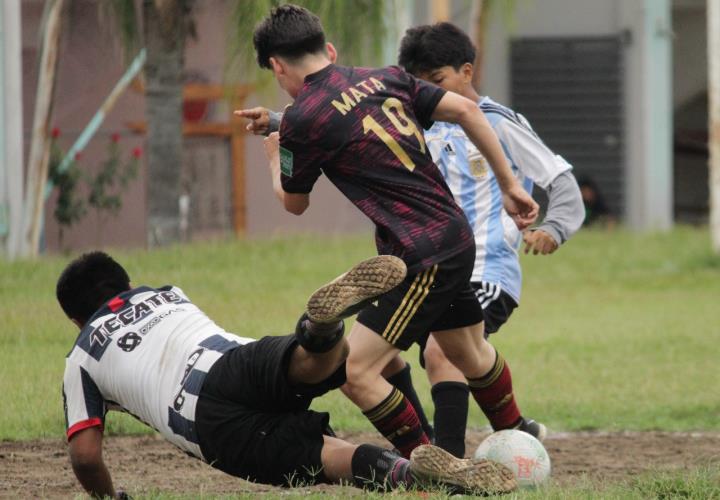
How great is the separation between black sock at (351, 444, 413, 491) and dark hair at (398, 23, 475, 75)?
2137 mm

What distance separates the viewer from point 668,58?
2247 centimetres

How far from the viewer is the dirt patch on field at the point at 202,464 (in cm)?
632

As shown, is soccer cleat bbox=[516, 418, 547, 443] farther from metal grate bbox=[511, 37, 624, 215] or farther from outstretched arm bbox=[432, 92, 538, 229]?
metal grate bbox=[511, 37, 624, 215]

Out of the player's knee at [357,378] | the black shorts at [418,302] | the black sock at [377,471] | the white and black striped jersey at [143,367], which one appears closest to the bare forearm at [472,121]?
the black shorts at [418,302]

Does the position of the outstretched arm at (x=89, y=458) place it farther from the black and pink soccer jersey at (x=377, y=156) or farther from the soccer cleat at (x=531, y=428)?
the soccer cleat at (x=531, y=428)

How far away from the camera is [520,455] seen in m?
5.96

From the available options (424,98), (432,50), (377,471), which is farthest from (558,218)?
(377,471)

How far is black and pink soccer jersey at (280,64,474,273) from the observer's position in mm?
5312

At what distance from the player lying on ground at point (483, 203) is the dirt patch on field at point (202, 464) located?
53cm

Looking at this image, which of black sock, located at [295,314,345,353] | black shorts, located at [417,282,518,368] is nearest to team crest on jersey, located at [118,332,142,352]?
black sock, located at [295,314,345,353]

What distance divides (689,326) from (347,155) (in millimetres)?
7382

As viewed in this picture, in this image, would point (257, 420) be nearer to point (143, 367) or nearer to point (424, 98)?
point (143, 367)

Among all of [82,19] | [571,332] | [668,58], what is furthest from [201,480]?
[668,58]

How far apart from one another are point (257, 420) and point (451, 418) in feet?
4.76
